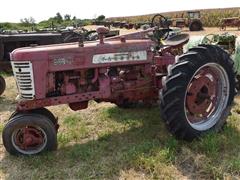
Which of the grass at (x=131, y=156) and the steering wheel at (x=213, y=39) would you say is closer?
the grass at (x=131, y=156)

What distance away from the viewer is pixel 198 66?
4875 millimetres

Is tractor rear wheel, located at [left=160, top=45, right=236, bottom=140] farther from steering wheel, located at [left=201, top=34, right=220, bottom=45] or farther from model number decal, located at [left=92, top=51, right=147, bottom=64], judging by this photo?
steering wheel, located at [left=201, top=34, right=220, bottom=45]

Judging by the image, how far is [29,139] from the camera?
474 cm

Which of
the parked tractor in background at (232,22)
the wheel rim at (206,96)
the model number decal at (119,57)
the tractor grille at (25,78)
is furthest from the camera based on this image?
the parked tractor in background at (232,22)

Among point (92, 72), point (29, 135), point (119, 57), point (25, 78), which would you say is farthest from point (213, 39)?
point (29, 135)

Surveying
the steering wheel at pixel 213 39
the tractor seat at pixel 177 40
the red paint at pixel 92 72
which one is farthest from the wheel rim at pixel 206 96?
the steering wheel at pixel 213 39

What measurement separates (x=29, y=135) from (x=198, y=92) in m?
2.23

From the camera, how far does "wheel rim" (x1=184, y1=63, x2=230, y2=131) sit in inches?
203

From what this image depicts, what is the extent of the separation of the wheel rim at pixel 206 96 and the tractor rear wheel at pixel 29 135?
5.66 ft

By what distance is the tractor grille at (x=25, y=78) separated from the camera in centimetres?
468

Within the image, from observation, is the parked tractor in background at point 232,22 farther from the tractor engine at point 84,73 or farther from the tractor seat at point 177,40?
the tractor engine at point 84,73

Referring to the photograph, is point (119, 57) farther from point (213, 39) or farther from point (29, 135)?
point (213, 39)

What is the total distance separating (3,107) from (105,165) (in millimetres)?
3793

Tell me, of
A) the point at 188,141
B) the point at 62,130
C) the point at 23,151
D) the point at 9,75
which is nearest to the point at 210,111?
the point at 188,141
